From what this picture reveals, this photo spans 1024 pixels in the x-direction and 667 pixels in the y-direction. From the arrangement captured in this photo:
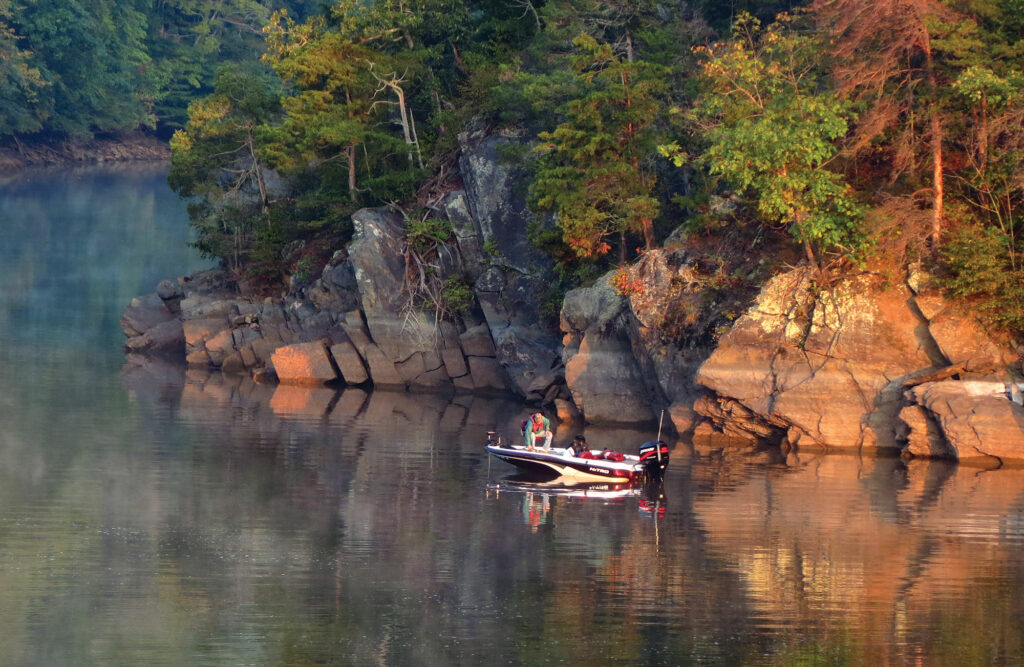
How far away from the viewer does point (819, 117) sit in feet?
114

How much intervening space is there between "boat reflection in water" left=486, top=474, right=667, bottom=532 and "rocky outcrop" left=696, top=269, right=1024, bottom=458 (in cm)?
538

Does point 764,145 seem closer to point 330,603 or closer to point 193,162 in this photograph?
point 330,603

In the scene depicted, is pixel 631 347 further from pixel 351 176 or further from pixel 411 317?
pixel 351 176

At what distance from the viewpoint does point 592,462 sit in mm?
31250

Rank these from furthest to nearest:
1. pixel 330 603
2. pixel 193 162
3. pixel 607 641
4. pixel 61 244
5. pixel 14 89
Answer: pixel 14 89
pixel 61 244
pixel 193 162
pixel 330 603
pixel 607 641

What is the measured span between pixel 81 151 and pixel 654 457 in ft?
299

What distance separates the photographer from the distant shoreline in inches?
4210

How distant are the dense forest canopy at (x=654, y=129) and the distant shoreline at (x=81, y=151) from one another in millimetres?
53323

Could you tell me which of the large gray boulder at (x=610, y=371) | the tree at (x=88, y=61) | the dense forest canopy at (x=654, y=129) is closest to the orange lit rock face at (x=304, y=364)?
the dense forest canopy at (x=654, y=129)

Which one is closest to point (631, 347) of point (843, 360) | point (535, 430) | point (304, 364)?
point (843, 360)

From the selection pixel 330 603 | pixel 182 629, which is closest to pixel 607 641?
pixel 330 603

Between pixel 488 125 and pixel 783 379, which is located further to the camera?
pixel 488 125

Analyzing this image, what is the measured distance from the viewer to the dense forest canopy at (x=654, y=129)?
113 ft

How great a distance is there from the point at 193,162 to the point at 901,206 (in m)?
27.0
